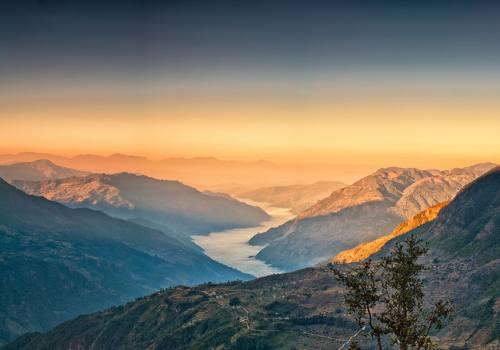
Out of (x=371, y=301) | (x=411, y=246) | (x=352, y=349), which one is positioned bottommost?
(x=352, y=349)

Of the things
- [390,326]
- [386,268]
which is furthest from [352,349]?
[386,268]

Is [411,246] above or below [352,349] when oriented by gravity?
above

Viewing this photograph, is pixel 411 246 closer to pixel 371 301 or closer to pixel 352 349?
pixel 371 301

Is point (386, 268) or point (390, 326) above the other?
point (386, 268)

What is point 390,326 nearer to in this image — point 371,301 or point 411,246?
point 371,301

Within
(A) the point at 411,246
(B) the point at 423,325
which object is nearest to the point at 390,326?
(B) the point at 423,325

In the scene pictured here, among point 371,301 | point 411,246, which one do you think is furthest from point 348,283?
point 411,246

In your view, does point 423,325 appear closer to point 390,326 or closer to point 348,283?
point 390,326
